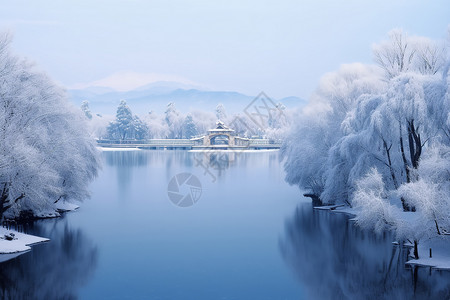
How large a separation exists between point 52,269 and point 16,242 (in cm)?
304

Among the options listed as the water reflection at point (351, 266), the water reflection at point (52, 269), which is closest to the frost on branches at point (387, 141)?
the water reflection at point (351, 266)

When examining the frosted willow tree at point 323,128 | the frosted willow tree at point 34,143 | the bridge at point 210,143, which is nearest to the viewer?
the frosted willow tree at point 34,143

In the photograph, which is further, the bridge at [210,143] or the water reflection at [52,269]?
the bridge at [210,143]

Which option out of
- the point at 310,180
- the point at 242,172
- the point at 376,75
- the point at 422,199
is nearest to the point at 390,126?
the point at 422,199

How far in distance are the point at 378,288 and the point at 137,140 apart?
105094 mm

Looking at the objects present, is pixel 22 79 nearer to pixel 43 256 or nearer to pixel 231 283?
pixel 43 256

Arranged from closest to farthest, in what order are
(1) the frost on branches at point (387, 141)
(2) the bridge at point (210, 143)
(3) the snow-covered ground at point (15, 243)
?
(3) the snow-covered ground at point (15, 243) → (1) the frost on branches at point (387, 141) → (2) the bridge at point (210, 143)

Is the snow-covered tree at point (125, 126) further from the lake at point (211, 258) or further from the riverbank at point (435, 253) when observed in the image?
the riverbank at point (435, 253)

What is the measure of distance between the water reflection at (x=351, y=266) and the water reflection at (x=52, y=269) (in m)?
7.89

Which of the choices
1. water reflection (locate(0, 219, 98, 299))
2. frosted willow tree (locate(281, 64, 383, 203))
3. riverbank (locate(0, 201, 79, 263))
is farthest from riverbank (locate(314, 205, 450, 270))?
riverbank (locate(0, 201, 79, 263))

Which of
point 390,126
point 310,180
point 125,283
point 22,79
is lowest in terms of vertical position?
point 125,283

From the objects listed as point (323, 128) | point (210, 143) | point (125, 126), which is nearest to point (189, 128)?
point (210, 143)

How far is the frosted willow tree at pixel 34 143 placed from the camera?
20984 mm

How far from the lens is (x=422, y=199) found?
17484 millimetres
